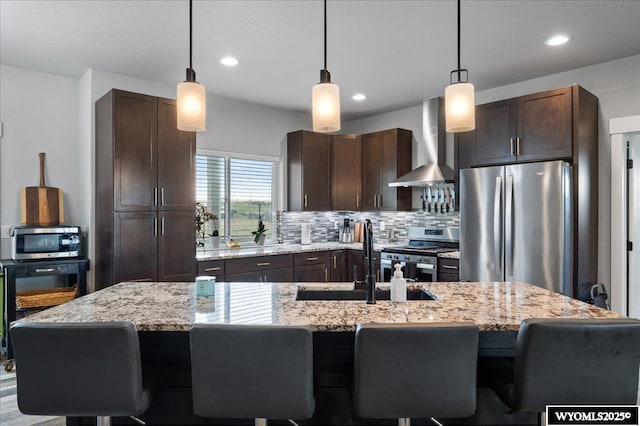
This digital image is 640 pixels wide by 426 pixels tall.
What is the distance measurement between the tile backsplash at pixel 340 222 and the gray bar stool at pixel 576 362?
3.65m

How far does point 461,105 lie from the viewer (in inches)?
77.8

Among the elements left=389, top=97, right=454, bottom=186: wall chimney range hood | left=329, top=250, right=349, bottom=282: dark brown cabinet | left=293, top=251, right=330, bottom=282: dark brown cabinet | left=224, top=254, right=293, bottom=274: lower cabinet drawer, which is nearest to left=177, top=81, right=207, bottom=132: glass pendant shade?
left=224, top=254, right=293, bottom=274: lower cabinet drawer

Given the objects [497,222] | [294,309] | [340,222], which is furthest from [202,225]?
[294,309]

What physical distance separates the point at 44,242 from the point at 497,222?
160 inches

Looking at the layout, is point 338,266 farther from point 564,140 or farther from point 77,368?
point 77,368

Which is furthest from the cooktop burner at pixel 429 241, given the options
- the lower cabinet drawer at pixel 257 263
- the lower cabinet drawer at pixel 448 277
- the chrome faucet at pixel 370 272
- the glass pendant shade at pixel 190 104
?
the glass pendant shade at pixel 190 104

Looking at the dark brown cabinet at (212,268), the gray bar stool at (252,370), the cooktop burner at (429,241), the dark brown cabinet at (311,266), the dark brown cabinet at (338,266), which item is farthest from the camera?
the dark brown cabinet at (338,266)

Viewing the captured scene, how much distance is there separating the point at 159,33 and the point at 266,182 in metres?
2.64

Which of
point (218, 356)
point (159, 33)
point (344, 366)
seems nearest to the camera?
point (218, 356)

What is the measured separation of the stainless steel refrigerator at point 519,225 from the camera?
3.44m

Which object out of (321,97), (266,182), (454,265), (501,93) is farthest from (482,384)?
(266,182)

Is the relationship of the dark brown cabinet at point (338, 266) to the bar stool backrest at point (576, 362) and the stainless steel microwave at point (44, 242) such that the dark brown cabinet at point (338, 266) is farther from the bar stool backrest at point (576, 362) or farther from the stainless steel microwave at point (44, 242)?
the bar stool backrest at point (576, 362)

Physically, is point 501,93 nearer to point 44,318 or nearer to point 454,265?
point 454,265

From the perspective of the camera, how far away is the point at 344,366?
1844mm
